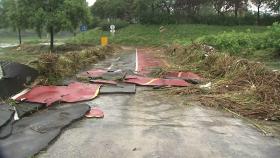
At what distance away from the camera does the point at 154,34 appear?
5853 centimetres

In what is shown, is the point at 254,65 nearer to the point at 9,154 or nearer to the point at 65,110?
the point at 65,110

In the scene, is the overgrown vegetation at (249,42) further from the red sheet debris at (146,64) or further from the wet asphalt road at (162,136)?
the wet asphalt road at (162,136)

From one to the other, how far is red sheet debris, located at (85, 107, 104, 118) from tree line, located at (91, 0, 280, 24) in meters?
54.5

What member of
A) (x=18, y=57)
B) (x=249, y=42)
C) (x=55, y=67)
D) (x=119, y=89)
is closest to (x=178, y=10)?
(x=18, y=57)

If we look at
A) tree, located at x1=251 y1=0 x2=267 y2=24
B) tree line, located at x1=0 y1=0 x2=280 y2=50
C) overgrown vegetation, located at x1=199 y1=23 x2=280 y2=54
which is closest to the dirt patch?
overgrown vegetation, located at x1=199 y1=23 x2=280 y2=54

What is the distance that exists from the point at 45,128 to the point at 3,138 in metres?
0.99

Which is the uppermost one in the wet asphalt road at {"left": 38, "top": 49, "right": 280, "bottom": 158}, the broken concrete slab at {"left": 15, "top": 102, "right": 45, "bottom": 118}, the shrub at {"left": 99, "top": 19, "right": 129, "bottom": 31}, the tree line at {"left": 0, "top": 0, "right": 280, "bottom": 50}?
the tree line at {"left": 0, "top": 0, "right": 280, "bottom": 50}

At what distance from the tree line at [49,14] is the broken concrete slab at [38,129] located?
3601 cm

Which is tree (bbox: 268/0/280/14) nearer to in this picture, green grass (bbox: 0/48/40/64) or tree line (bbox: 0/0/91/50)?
tree line (bbox: 0/0/91/50)

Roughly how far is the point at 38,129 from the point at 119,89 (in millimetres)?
5472

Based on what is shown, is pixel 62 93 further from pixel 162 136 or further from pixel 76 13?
pixel 76 13

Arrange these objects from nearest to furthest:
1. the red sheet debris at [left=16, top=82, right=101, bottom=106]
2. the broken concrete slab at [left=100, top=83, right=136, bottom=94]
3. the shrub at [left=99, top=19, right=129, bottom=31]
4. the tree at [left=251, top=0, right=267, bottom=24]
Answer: the red sheet debris at [left=16, top=82, right=101, bottom=106] → the broken concrete slab at [left=100, top=83, right=136, bottom=94] → the tree at [left=251, top=0, right=267, bottom=24] → the shrub at [left=99, top=19, right=129, bottom=31]

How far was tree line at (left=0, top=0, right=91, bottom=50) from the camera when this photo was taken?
45562 mm

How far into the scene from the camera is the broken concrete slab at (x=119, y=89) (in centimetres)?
1332
